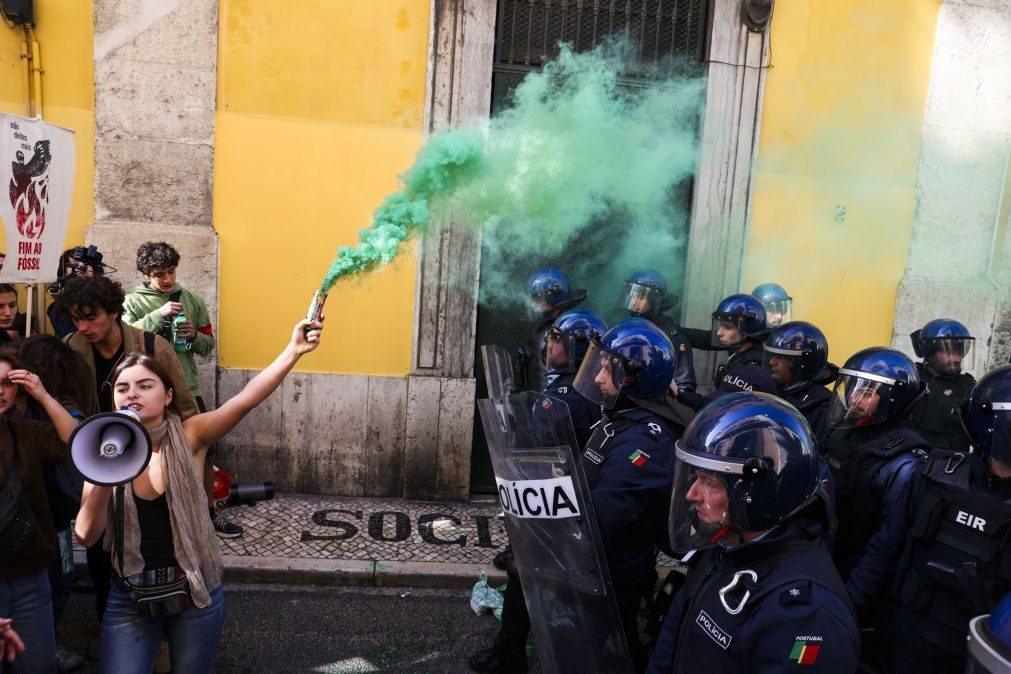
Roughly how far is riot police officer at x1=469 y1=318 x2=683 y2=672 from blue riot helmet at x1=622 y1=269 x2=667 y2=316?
2445 millimetres

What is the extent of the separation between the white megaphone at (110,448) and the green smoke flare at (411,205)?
0.98 metres

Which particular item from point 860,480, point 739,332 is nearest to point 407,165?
point 739,332

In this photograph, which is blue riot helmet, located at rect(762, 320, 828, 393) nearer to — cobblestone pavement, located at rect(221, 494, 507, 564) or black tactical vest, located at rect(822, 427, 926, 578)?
black tactical vest, located at rect(822, 427, 926, 578)

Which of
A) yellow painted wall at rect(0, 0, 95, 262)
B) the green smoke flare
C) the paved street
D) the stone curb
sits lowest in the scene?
the paved street

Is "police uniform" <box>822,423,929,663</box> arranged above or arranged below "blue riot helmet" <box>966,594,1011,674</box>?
below

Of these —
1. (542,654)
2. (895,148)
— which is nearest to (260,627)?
(542,654)

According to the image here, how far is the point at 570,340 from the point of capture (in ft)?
16.4

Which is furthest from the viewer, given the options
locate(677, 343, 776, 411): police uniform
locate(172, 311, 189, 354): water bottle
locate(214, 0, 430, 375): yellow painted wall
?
locate(214, 0, 430, 375): yellow painted wall

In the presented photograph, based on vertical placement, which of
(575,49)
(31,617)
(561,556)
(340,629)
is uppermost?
(575,49)

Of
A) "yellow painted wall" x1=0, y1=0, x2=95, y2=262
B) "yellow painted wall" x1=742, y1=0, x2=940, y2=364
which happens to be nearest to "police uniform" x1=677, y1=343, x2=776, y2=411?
"yellow painted wall" x1=742, y1=0, x2=940, y2=364

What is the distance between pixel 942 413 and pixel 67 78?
7.28 meters

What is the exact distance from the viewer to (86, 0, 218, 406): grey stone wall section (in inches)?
244

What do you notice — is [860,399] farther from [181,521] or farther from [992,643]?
[181,521]

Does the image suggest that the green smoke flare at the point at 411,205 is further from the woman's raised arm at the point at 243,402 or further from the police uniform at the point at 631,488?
the police uniform at the point at 631,488
